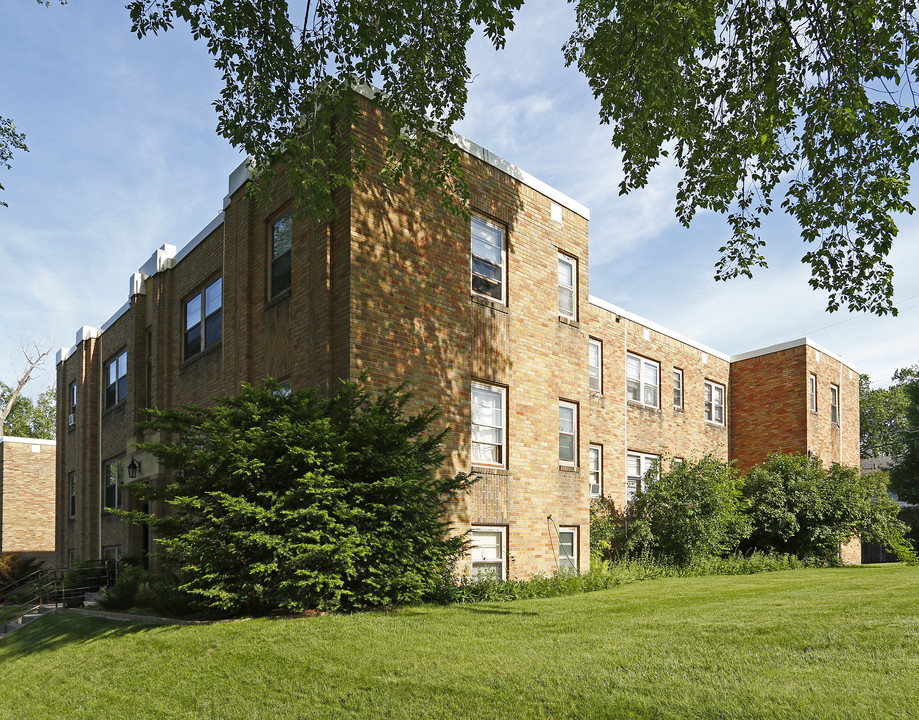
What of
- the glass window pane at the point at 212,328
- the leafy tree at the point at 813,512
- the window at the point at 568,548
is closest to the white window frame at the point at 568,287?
the window at the point at 568,548

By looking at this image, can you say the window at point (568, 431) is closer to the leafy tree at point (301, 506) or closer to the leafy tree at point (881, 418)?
the leafy tree at point (301, 506)

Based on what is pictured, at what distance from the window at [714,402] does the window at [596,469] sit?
807 centimetres

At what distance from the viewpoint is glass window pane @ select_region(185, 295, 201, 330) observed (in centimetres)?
1862

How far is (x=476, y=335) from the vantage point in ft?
47.6

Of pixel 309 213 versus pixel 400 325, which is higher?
pixel 309 213

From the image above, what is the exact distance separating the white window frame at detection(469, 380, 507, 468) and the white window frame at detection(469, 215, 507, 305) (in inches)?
68.9

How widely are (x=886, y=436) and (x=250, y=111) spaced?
7160cm

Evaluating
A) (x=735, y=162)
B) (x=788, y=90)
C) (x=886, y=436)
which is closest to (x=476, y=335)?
(x=735, y=162)

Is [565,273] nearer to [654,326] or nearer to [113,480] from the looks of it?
[654,326]

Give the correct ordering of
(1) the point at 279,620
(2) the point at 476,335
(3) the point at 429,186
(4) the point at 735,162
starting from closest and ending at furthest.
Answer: (1) the point at 279,620
(4) the point at 735,162
(3) the point at 429,186
(2) the point at 476,335

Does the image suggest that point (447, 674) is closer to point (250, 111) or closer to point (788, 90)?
point (250, 111)

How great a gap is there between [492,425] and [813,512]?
13.4 metres

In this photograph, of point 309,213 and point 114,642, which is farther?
point 309,213

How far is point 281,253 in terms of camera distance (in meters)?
14.7
